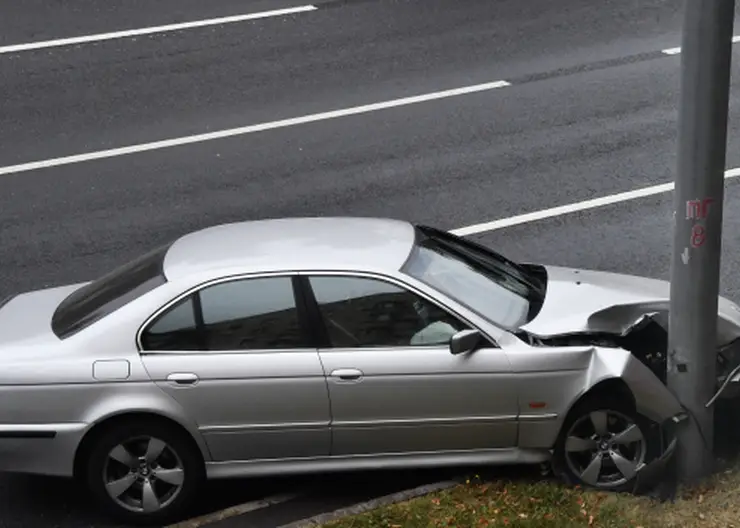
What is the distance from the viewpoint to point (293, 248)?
731cm

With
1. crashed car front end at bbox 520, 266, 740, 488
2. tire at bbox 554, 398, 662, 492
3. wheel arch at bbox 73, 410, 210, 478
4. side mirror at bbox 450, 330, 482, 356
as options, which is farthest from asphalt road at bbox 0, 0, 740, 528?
side mirror at bbox 450, 330, 482, 356

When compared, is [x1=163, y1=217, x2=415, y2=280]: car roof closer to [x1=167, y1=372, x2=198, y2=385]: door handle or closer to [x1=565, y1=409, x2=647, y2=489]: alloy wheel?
[x1=167, y1=372, x2=198, y2=385]: door handle

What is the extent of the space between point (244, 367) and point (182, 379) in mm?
340

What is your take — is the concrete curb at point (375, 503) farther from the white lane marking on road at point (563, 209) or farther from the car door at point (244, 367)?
the white lane marking on road at point (563, 209)

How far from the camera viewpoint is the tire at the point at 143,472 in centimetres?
692

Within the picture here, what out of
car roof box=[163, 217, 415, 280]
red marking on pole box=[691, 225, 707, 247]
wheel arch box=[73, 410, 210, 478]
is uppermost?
red marking on pole box=[691, 225, 707, 247]

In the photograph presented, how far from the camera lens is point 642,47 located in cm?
1617

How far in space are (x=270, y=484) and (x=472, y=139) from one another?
677 cm

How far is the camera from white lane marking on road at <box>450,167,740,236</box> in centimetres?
1151

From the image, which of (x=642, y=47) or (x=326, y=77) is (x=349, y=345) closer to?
(x=326, y=77)

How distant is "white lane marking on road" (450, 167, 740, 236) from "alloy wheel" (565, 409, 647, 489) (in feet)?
14.5

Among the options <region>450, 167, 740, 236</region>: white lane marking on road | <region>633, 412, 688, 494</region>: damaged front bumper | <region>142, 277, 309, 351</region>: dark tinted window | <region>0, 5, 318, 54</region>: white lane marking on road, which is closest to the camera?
<region>142, 277, 309, 351</region>: dark tinted window

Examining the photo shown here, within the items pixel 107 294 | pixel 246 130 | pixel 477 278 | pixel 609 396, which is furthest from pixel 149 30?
pixel 609 396

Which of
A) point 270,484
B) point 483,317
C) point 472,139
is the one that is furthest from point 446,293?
point 472,139
